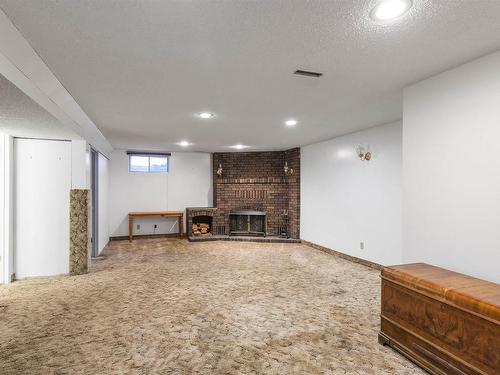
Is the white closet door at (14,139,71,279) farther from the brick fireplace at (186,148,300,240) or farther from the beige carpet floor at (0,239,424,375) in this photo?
the brick fireplace at (186,148,300,240)

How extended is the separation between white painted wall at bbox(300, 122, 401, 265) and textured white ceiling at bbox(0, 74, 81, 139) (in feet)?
14.8

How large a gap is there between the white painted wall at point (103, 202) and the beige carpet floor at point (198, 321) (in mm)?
1430

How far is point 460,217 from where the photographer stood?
2.32 m

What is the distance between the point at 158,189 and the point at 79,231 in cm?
343

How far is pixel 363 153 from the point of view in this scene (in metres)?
5.07

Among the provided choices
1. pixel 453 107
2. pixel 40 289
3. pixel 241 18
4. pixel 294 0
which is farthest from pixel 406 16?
pixel 40 289

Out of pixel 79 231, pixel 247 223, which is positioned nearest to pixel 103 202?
pixel 79 231

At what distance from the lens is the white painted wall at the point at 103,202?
20.1 feet

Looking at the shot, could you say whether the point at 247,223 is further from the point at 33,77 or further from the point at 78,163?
the point at 33,77

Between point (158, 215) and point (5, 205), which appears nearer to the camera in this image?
point (5, 205)

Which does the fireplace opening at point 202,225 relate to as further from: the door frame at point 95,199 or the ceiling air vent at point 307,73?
the ceiling air vent at point 307,73

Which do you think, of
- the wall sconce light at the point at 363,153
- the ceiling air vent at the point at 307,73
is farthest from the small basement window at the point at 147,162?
the ceiling air vent at the point at 307,73

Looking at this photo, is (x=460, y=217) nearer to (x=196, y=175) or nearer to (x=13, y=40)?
(x=13, y=40)

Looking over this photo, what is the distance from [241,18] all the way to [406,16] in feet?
3.05
